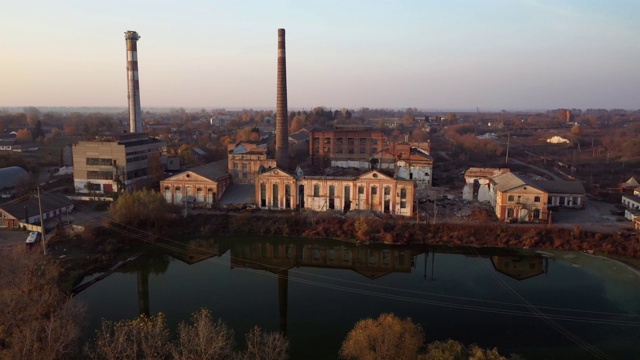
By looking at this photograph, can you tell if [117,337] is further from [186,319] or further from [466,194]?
[466,194]

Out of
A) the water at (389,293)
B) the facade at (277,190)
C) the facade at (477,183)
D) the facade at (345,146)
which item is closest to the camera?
the water at (389,293)

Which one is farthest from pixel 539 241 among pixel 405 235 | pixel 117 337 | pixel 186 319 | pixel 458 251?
pixel 117 337

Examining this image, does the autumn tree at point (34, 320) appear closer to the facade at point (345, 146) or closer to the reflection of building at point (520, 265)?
the reflection of building at point (520, 265)

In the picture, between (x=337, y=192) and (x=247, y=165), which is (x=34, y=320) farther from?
(x=247, y=165)

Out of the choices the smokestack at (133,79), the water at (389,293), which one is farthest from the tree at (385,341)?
the smokestack at (133,79)

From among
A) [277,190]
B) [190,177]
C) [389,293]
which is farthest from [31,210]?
[389,293]

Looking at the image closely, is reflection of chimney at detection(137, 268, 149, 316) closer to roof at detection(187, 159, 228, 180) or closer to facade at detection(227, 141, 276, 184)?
roof at detection(187, 159, 228, 180)

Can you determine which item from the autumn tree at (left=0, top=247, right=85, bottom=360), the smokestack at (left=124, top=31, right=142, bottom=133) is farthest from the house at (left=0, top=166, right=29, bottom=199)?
the autumn tree at (left=0, top=247, right=85, bottom=360)
